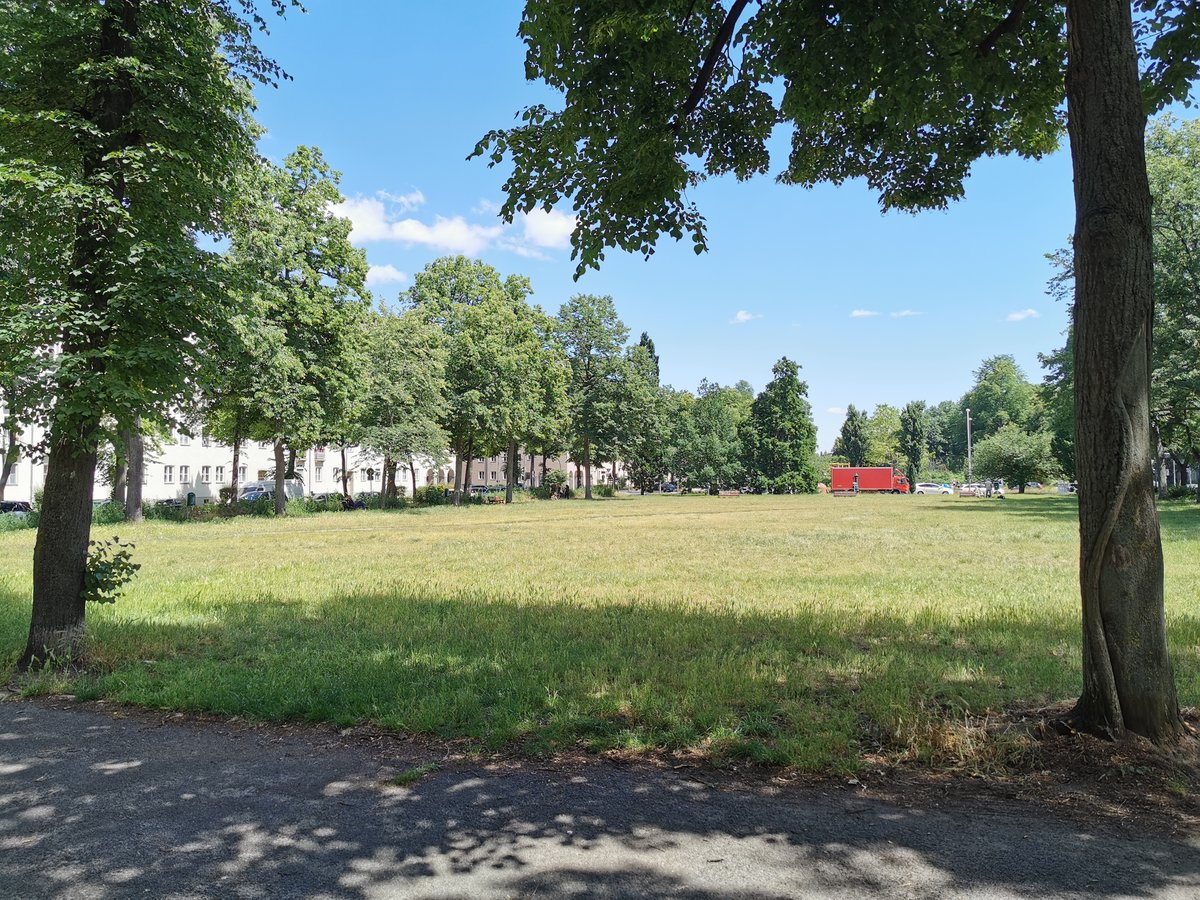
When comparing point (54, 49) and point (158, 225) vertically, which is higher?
point (54, 49)

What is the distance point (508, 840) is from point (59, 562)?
20.4 feet

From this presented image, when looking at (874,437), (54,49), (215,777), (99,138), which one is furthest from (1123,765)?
(874,437)

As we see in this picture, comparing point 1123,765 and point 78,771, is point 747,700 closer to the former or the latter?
point 1123,765

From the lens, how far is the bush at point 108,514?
95.0 ft

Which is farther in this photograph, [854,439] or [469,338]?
[854,439]

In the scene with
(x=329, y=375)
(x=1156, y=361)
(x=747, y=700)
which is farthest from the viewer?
(x=329, y=375)

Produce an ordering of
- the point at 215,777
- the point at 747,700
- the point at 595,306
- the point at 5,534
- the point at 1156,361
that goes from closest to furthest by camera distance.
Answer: the point at 215,777 → the point at 747,700 → the point at 5,534 → the point at 1156,361 → the point at 595,306

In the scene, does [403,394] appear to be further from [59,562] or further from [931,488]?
[931,488]

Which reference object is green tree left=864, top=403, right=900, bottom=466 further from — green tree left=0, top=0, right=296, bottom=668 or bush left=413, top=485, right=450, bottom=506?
green tree left=0, top=0, right=296, bottom=668

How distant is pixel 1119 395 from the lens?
14.6 feet

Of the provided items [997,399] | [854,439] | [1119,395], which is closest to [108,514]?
[1119,395]

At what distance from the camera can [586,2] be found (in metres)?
5.29

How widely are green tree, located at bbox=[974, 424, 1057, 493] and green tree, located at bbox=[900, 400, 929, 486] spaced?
149 ft

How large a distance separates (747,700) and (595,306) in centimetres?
6171
